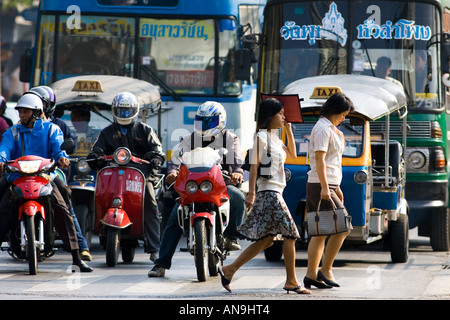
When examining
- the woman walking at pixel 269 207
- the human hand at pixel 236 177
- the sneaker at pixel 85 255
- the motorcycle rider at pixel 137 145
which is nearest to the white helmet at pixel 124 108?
the motorcycle rider at pixel 137 145

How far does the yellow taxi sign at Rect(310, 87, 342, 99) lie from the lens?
12016 mm

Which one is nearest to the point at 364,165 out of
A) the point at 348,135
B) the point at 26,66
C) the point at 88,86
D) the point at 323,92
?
the point at 348,135

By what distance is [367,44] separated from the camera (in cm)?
1455

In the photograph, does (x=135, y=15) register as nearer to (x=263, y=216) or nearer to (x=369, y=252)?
(x=369, y=252)

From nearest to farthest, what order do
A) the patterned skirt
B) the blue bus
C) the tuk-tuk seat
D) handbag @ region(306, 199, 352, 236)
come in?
1. the patterned skirt
2. handbag @ region(306, 199, 352, 236)
3. the tuk-tuk seat
4. the blue bus

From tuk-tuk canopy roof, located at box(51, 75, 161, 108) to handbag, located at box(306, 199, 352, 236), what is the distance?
4.88m

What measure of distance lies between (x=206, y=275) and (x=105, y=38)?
21.3 ft

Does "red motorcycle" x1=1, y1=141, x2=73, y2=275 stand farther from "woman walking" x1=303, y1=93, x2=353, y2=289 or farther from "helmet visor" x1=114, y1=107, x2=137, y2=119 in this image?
"woman walking" x1=303, y1=93, x2=353, y2=289

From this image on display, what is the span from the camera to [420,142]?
14.0 m

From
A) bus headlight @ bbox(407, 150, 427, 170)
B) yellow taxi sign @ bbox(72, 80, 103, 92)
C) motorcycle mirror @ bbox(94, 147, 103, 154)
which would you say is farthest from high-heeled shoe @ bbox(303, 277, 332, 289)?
yellow taxi sign @ bbox(72, 80, 103, 92)

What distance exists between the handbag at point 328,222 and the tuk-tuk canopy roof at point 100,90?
4.88 meters

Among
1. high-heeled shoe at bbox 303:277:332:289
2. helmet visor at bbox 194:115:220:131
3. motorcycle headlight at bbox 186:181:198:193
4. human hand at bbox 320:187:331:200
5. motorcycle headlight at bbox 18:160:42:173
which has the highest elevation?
helmet visor at bbox 194:115:220:131

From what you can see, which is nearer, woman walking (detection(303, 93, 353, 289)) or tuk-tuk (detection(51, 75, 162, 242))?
woman walking (detection(303, 93, 353, 289))

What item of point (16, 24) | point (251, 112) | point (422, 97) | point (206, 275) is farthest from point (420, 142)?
point (16, 24)
